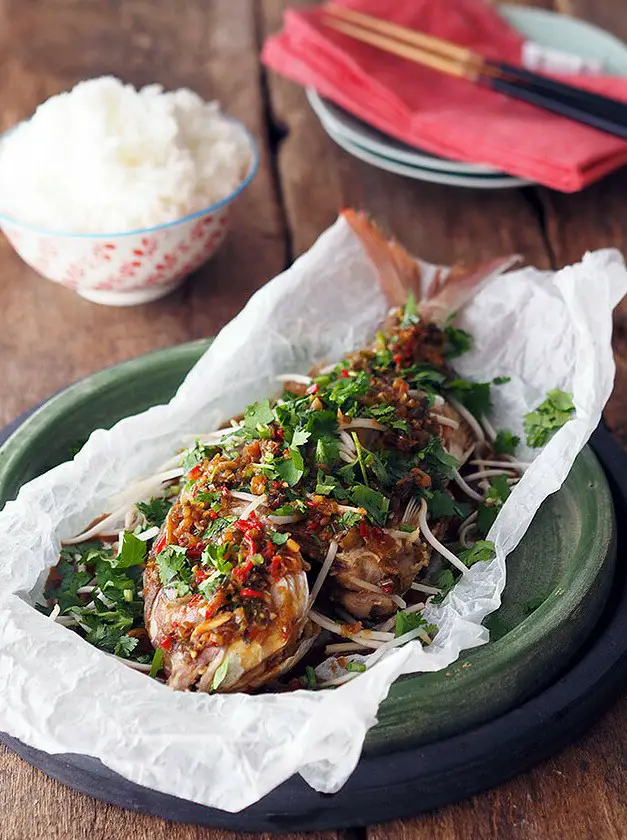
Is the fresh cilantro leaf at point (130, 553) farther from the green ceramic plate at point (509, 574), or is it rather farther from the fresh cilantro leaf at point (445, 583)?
the fresh cilantro leaf at point (445, 583)

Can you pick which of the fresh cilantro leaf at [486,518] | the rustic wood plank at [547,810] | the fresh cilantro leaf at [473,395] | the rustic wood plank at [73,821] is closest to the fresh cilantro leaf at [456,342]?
the fresh cilantro leaf at [473,395]

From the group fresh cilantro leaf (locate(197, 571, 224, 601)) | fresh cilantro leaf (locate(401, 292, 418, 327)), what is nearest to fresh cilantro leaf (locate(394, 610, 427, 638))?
fresh cilantro leaf (locate(197, 571, 224, 601))

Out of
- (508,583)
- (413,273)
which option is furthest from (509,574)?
(413,273)

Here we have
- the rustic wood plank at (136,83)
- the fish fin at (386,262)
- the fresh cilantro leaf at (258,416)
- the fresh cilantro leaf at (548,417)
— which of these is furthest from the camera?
the rustic wood plank at (136,83)

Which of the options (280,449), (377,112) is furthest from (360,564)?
(377,112)

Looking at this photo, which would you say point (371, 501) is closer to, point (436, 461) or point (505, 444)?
point (436, 461)

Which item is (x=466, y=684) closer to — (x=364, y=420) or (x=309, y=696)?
(x=309, y=696)
